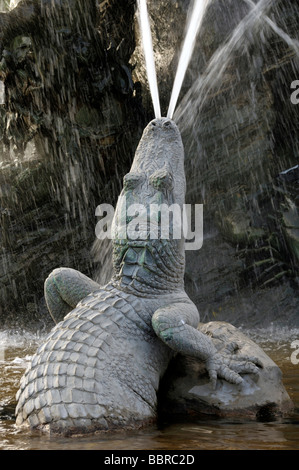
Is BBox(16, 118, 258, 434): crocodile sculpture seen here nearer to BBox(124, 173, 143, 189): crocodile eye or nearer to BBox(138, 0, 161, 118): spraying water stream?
BBox(124, 173, 143, 189): crocodile eye

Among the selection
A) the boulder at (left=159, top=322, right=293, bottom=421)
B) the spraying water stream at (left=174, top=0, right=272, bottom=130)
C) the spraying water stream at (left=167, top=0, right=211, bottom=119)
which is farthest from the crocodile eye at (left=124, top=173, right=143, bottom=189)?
the spraying water stream at (left=167, top=0, right=211, bottom=119)

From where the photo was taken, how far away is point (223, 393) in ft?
10.6

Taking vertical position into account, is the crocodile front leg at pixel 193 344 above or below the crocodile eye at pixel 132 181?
below

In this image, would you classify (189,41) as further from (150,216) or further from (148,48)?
(150,216)

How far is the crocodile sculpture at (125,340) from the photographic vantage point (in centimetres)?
295

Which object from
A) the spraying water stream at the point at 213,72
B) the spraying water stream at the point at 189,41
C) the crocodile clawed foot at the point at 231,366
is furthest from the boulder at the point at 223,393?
the spraying water stream at the point at 189,41

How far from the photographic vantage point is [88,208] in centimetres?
817

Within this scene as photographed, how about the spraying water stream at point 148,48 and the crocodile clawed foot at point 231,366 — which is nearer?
the crocodile clawed foot at point 231,366

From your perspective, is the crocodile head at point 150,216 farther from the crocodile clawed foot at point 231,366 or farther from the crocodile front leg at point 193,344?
the crocodile clawed foot at point 231,366

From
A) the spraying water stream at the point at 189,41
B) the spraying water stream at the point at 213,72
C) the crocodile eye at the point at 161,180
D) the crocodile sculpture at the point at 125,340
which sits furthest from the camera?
the spraying water stream at the point at 189,41

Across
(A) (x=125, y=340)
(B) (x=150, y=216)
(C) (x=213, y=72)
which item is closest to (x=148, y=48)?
(C) (x=213, y=72)

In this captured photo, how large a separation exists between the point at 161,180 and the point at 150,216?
27 centimetres

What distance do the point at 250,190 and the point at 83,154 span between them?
97.0 inches

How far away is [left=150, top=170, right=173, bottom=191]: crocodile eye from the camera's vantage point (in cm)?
367
